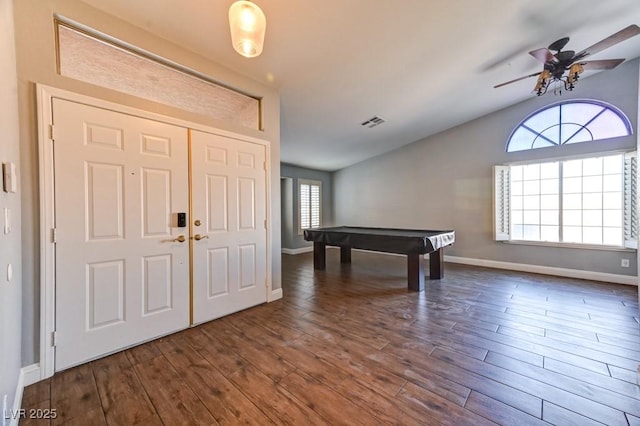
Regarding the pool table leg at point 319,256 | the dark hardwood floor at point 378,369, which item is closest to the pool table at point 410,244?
the pool table leg at point 319,256

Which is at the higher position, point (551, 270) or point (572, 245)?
point (572, 245)

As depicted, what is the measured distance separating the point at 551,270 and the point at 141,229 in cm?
610

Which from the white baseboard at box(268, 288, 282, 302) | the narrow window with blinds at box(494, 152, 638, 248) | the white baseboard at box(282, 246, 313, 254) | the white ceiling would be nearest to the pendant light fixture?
the white ceiling

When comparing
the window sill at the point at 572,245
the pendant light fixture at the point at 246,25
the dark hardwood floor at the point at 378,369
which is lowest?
the dark hardwood floor at the point at 378,369

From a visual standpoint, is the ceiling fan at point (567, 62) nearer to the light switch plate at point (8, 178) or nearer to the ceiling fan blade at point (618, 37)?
the ceiling fan blade at point (618, 37)

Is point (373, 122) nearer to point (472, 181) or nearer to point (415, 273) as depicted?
point (472, 181)

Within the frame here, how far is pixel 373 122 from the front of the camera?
15.4ft

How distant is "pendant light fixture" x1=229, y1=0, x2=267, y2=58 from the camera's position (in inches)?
57.4

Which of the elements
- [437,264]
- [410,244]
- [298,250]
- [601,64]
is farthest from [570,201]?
[298,250]

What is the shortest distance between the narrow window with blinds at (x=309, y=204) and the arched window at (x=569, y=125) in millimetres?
4697

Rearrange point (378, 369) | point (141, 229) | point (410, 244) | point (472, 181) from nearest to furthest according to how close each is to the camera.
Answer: point (378, 369)
point (141, 229)
point (410, 244)
point (472, 181)

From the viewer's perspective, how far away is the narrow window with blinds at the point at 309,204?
7.09m

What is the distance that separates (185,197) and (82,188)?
74 cm

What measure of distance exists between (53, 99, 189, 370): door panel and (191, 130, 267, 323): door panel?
14cm
